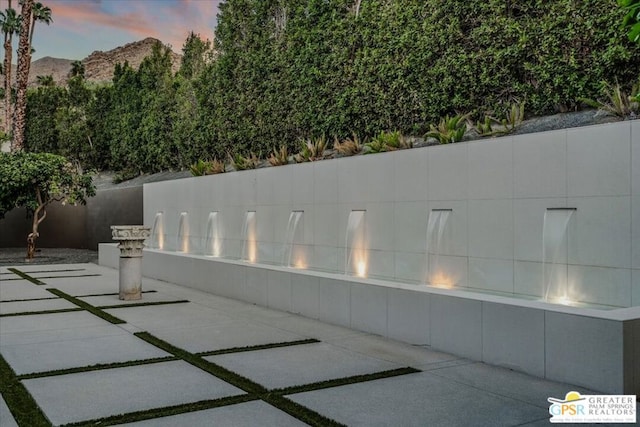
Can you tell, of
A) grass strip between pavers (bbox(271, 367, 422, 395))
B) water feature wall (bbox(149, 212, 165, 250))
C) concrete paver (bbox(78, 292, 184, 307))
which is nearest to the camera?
grass strip between pavers (bbox(271, 367, 422, 395))

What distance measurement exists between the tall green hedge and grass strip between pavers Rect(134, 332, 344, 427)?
23.4ft

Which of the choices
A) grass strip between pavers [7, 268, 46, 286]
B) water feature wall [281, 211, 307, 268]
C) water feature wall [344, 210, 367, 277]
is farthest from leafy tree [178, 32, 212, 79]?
water feature wall [344, 210, 367, 277]

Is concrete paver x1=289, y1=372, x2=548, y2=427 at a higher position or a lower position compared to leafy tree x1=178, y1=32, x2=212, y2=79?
lower

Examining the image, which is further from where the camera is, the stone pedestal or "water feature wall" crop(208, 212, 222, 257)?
"water feature wall" crop(208, 212, 222, 257)

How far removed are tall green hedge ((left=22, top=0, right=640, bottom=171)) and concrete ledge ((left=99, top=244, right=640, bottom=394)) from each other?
4.64 meters

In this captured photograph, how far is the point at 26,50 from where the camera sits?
26.1 m

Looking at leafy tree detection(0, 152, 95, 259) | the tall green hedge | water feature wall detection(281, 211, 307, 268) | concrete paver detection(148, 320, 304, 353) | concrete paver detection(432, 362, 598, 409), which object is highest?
the tall green hedge

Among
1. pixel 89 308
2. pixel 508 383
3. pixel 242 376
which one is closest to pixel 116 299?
pixel 89 308

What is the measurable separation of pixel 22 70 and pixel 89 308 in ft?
68.3

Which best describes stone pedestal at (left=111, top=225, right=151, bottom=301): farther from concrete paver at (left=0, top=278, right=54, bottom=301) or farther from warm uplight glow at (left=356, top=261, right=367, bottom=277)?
warm uplight glow at (left=356, top=261, right=367, bottom=277)

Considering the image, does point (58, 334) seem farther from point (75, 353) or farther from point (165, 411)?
point (165, 411)

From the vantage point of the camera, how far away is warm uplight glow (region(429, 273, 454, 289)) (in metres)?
8.82

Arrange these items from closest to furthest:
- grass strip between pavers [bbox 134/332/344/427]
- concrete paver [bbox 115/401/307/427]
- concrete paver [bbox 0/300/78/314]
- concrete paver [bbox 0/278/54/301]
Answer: concrete paver [bbox 115/401/307/427], grass strip between pavers [bbox 134/332/344/427], concrete paver [bbox 0/300/78/314], concrete paver [bbox 0/278/54/301]

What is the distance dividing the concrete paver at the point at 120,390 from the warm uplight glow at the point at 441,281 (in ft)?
13.9
